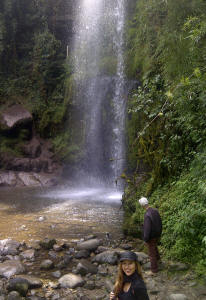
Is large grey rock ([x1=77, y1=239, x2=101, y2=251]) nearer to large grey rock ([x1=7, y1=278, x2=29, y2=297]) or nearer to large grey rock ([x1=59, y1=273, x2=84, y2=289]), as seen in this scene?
large grey rock ([x1=59, y1=273, x2=84, y2=289])

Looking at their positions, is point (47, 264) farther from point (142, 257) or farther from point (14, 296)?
point (142, 257)

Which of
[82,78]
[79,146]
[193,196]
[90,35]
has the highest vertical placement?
[90,35]

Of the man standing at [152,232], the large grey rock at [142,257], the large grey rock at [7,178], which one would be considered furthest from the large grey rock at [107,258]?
the large grey rock at [7,178]

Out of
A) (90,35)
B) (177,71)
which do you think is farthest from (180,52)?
(90,35)

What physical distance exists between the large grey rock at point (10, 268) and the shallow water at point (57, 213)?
4.40 feet

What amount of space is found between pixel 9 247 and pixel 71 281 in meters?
2.02

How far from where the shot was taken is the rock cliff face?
13789mm

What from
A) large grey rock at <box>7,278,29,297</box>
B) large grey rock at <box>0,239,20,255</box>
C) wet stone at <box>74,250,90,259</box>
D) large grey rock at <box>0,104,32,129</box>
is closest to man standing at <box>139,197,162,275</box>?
wet stone at <box>74,250,90,259</box>

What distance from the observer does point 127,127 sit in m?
13.0

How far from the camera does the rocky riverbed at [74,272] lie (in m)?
3.98

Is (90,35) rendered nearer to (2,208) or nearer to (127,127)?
(127,127)

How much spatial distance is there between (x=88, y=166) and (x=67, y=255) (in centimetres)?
936

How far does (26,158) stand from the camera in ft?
48.4

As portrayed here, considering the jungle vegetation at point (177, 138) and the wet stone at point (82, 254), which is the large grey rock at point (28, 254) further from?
the jungle vegetation at point (177, 138)
